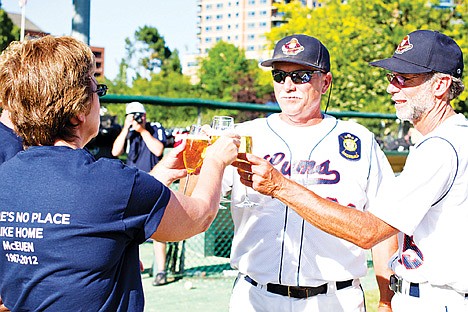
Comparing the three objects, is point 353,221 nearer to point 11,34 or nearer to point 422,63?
point 422,63

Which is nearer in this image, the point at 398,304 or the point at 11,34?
the point at 398,304

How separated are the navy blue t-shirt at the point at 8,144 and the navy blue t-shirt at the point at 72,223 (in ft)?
3.39

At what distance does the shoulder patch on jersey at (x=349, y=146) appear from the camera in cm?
338

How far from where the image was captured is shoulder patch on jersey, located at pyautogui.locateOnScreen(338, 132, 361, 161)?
3.38 metres

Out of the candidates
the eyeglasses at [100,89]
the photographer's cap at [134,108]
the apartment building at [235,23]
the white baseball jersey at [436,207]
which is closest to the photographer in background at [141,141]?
the photographer's cap at [134,108]

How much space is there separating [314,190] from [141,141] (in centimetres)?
505

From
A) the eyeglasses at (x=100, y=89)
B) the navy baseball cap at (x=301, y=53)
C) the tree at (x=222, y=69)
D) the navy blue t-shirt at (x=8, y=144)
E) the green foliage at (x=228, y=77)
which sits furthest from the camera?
the tree at (x=222, y=69)

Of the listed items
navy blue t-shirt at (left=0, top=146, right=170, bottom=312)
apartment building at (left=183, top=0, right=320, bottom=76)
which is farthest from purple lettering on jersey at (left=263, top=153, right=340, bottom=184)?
apartment building at (left=183, top=0, right=320, bottom=76)

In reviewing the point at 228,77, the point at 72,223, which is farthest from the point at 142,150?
the point at 228,77

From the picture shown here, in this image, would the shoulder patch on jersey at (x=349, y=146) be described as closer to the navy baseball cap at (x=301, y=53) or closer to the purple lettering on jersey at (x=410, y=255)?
the navy baseball cap at (x=301, y=53)

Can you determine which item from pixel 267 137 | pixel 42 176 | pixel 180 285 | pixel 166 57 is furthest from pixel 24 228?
pixel 166 57

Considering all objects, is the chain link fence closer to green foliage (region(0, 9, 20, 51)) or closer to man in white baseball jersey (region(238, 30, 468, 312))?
man in white baseball jersey (region(238, 30, 468, 312))

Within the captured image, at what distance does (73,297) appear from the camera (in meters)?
2.13

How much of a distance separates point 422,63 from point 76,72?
1.65 metres
